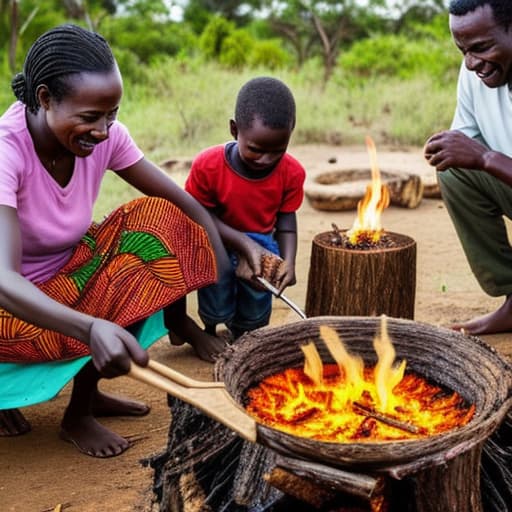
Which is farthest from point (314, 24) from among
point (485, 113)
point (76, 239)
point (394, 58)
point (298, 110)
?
point (76, 239)

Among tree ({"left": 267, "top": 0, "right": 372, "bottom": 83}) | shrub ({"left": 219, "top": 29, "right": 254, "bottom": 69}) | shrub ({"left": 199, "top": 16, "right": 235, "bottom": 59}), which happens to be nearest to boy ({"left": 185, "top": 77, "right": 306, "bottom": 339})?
shrub ({"left": 219, "top": 29, "right": 254, "bottom": 69})

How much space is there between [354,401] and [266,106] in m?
1.36

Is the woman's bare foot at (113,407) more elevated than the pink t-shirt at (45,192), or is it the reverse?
the pink t-shirt at (45,192)

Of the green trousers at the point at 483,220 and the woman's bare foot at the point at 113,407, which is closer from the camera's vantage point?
the woman's bare foot at the point at 113,407

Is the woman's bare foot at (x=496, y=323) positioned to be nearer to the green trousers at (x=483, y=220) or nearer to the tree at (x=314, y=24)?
the green trousers at (x=483, y=220)

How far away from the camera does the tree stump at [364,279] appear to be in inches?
127

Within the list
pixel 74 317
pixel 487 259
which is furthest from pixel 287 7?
pixel 74 317

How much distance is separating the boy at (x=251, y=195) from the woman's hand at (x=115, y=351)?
47.4 inches

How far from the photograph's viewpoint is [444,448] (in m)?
1.84

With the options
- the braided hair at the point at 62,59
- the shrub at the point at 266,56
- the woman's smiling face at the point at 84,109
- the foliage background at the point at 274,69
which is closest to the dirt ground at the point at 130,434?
the woman's smiling face at the point at 84,109

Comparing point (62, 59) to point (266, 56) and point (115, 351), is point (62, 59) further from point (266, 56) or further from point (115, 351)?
point (266, 56)

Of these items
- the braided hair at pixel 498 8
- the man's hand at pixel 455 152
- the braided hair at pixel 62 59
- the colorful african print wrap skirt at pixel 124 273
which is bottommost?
the colorful african print wrap skirt at pixel 124 273

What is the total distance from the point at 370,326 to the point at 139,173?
3.74 ft

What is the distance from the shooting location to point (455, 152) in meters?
3.22
